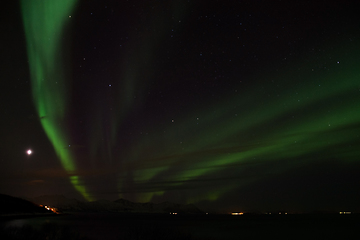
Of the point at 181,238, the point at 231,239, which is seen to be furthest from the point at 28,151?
the point at 231,239

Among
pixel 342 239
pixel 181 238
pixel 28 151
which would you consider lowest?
pixel 342 239

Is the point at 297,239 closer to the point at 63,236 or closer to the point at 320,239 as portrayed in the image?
the point at 320,239

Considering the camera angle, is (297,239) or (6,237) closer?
(6,237)

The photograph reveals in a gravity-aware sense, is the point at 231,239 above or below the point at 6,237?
below

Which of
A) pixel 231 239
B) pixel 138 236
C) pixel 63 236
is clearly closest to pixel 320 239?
pixel 231 239

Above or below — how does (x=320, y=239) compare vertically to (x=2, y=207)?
below

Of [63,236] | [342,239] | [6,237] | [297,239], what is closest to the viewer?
[6,237]

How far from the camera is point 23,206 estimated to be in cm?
13275

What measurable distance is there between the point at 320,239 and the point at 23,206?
13041 centimetres

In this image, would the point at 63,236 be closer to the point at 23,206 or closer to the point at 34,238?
the point at 34,238

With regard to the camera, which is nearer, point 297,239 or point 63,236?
point 63,236

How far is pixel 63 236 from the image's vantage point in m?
23.5

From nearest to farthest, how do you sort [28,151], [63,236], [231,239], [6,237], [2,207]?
[6,237] < [63,236] < [28,151] < [231,239] < [2,207]

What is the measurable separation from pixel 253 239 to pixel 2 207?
114 m
